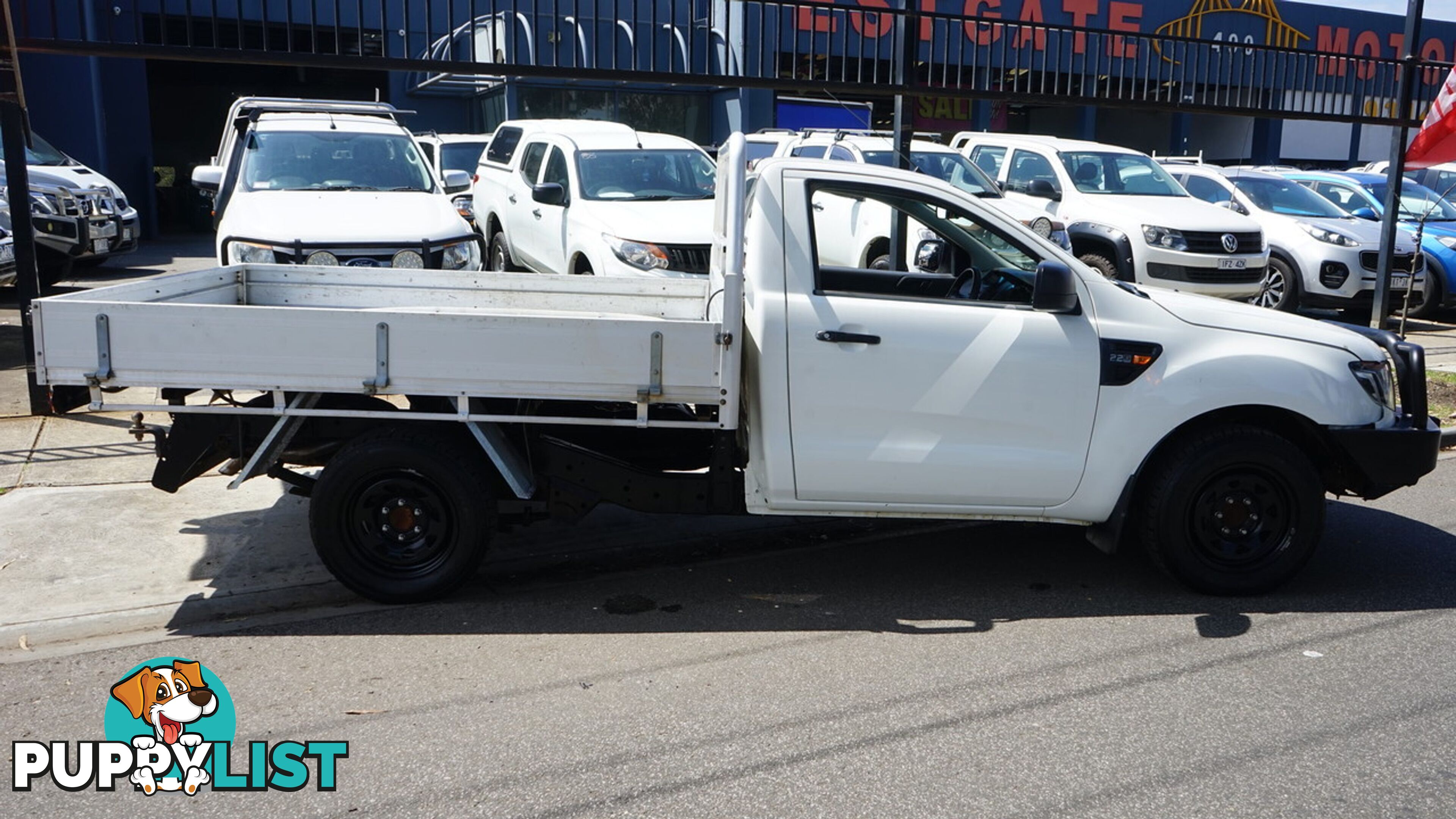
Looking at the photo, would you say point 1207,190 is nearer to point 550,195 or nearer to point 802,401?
point 550,195

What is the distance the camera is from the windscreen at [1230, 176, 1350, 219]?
15398 millimetres

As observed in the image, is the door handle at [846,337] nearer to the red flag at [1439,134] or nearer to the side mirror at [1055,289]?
the side mirror at [1055,289]

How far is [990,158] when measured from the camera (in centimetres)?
1552

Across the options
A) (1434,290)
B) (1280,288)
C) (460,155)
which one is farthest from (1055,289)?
(460,155)

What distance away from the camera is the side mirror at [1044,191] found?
14.0m

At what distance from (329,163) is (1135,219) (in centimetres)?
843

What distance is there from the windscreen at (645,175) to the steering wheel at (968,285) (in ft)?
18.0

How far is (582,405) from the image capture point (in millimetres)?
5727

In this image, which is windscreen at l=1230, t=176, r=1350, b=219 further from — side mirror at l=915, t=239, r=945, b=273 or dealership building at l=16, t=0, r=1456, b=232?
side mirror at l=915, t=239, r=945, b=273

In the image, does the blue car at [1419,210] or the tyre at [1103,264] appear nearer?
the tyre at [1103,264]

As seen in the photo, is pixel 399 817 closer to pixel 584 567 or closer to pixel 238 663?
pixel 238 663

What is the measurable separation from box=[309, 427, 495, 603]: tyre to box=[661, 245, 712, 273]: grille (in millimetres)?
4574

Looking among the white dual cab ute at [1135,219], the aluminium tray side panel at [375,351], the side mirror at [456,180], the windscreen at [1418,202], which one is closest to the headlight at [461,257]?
the side mirror at [456,180]

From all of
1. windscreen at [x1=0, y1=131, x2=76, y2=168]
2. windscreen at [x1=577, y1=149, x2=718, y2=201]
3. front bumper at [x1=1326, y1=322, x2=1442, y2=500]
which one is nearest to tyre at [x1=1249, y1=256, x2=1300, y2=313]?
windscreen at [x1=577, y1=149, x2=718, y2=201]
